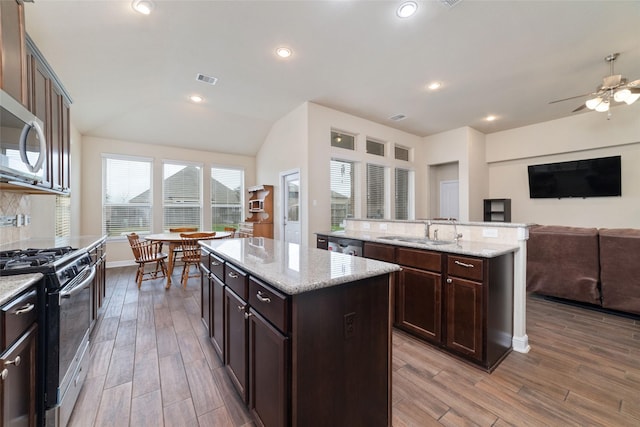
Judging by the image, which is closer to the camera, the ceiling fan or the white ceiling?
the white ceiling

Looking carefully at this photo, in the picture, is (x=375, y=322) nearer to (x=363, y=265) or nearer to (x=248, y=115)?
(x=363, y=265)

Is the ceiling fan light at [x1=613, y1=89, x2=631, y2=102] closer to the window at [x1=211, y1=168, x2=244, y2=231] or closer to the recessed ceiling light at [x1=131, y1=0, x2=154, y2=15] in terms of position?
the recessed ceiling light at [x1=131, y1=0, x2=154, y2=15]

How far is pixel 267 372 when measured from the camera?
1.26 metres

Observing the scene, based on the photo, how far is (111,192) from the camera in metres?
5.57

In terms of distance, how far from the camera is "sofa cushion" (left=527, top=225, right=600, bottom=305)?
3115mm

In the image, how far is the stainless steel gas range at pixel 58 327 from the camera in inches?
51.0

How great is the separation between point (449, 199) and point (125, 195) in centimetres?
820

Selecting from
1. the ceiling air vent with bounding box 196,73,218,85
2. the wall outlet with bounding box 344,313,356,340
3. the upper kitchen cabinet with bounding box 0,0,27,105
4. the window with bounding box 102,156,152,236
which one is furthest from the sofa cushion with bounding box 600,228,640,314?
the window with bounding box 102,156,152,236

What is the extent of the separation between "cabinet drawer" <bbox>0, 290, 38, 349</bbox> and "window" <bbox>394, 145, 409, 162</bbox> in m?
6.50

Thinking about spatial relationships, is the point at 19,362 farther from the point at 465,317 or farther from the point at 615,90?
the point at 615,90

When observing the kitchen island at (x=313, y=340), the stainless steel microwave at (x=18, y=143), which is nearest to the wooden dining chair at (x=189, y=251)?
the stainless steel microwave at (x=18, y=143)

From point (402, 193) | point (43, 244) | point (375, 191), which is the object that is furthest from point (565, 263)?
point (43, 244)

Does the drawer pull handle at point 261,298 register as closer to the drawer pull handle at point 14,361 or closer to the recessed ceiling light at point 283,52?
the drawer pull handle at point 14,361

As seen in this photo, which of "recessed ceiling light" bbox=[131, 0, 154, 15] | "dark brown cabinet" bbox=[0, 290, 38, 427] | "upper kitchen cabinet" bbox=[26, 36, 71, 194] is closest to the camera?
"dark brown cabinet" bbox=[0, 290, 38, 427]
